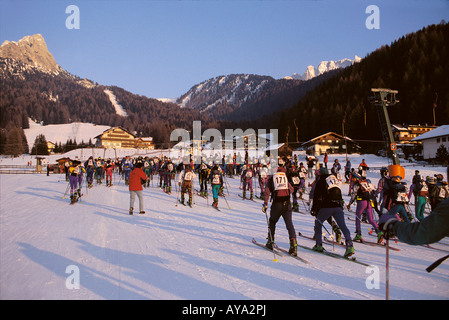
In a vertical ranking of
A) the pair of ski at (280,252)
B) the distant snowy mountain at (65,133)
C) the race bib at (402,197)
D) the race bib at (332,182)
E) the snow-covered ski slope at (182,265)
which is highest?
the distant snowy mountain at (65,133)

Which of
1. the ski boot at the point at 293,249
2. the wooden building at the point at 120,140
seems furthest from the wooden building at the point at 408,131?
the wooden building at the point at 120,140

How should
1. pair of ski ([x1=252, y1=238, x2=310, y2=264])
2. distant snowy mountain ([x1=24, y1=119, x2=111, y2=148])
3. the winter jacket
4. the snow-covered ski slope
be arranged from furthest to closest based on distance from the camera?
1. distant snowy mountain ([x1=24, y1=119, x2=111, y2=148])
2. the winter jacket
3. pair of ski ([x1=252, y1=238, x2=310, y2=264])
4. the snow-covered ski slope

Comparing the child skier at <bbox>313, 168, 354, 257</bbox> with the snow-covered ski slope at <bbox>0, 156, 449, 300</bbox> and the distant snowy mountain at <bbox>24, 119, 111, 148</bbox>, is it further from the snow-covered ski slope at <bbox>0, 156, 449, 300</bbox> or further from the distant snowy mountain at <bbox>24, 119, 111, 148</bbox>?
the distant snowy mountain at <bbox>24, 119, 111, 148</bbox>

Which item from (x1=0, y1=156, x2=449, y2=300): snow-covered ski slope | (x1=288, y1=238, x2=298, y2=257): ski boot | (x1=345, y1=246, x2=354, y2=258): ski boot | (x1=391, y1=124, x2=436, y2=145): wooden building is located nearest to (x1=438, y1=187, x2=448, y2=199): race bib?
(x1=0, y1=156, x2=449, y2=300): snow-covered ski slope

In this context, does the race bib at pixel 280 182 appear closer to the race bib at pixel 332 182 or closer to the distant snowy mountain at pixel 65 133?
the race bib at pixel 332 182

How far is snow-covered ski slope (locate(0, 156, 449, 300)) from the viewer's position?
4.07 metres

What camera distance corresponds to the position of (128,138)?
339ft

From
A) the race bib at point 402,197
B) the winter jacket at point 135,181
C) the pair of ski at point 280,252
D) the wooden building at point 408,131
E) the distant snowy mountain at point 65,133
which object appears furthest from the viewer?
the distant snowy mountain at point 65,133

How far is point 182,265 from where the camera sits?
5156 mm

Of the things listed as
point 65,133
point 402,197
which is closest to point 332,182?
point 402,197

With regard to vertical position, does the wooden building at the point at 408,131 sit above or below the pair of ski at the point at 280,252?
above

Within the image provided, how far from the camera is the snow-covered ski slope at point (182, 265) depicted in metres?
4.07

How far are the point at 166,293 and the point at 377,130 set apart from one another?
66.2 metres
